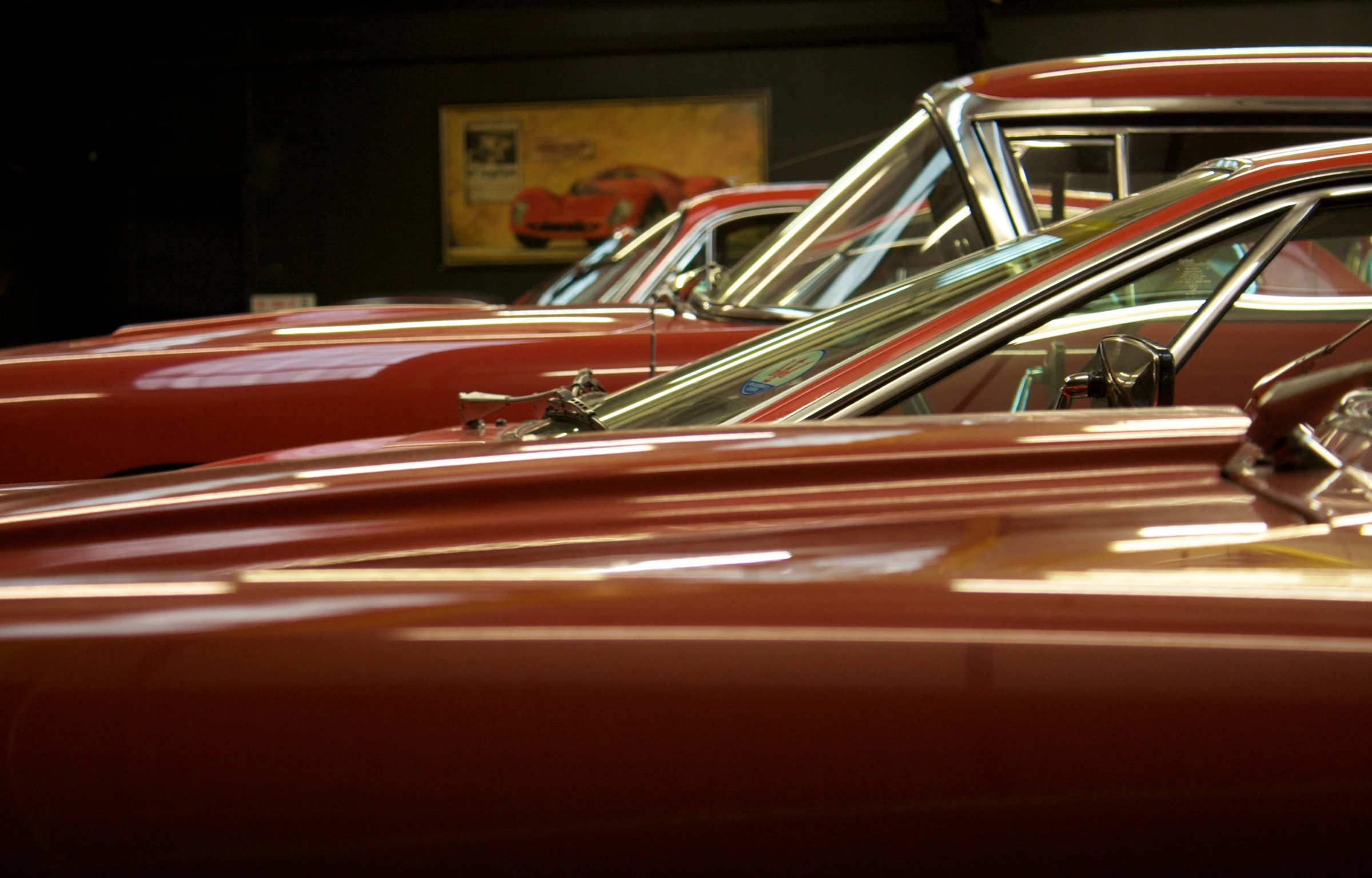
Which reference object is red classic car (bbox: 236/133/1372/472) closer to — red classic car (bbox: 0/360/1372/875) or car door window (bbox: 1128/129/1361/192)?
red classic car (bbox: 0/360/1372/875)

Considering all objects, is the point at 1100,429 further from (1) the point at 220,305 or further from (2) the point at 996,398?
(1) the point at 220,305

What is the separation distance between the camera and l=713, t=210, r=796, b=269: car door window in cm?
467

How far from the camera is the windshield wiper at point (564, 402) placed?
5.73 ft

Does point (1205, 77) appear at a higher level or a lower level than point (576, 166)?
lower

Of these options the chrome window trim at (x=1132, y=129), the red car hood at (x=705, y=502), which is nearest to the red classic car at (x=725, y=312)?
the chrome window trim at (x=1132, y=129)

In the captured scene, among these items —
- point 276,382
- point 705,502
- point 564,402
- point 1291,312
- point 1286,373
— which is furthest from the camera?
point 276,382

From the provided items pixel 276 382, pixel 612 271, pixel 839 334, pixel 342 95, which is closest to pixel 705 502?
pixel 839 334

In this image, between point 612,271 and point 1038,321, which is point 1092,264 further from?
point 612,271

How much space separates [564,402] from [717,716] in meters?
1.17

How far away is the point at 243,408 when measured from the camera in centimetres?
256

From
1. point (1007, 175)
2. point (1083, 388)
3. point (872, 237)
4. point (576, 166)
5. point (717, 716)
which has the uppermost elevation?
point (576, 166)

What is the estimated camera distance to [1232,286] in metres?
1.64

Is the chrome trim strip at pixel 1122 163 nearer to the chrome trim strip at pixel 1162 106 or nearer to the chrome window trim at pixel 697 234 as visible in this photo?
the chrome trim strip at pixel 1162 106

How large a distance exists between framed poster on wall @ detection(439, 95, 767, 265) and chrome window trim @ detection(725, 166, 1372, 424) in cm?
848
